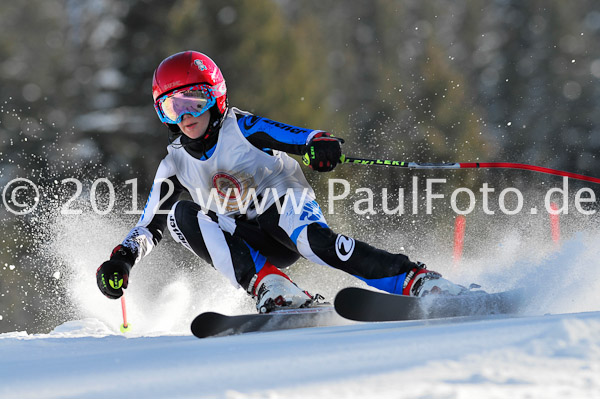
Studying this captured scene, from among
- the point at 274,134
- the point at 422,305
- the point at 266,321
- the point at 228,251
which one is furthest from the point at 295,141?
the point at 422,305

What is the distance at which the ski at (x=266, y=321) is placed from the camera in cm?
321

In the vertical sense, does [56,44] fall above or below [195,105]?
above

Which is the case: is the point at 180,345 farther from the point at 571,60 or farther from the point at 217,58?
the point at 571,60

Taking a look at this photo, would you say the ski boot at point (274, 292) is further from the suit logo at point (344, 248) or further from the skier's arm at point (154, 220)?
the skier's arm at point (154, 220)

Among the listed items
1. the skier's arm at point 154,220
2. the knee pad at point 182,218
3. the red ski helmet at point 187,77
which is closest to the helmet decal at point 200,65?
the red ski helmet at point 187,77

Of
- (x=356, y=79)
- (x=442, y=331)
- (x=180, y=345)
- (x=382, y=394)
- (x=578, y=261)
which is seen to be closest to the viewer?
(x=382, y=394)

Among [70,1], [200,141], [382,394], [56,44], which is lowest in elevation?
[382,394]

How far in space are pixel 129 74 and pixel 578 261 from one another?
15.3m

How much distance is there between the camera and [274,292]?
139 inches

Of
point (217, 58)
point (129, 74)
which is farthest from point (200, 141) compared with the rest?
point (129, 74)

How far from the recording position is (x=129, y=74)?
56.8ft

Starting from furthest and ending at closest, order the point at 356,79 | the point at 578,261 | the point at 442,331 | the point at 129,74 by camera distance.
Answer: the point at 356,79, the point at 129,74, the point at 578,261, the point at 442,331

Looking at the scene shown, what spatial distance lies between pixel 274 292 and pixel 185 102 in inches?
41.2

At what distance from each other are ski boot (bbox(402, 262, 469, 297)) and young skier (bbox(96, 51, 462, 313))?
218 mm
